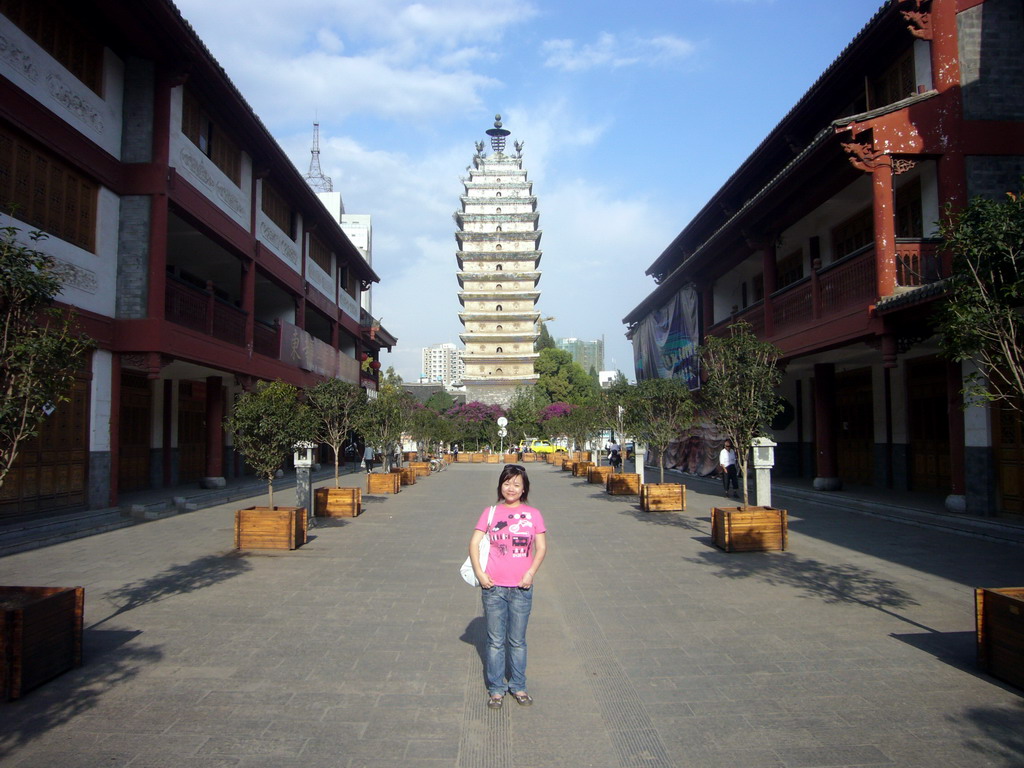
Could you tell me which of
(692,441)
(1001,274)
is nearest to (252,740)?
(1001,274)

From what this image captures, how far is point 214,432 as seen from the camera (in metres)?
19.5

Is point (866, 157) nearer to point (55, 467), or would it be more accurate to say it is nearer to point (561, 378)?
point (55, 467)

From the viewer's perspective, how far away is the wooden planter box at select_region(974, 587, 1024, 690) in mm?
4676

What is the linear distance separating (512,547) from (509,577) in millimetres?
188

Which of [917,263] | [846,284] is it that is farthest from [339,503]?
[917,263]

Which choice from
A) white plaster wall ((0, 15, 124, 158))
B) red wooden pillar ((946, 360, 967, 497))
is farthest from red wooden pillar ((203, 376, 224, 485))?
red wooden pillar ((946, 360, 967, 497))

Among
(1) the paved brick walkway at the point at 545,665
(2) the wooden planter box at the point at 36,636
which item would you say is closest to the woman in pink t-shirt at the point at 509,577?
(1) the paved brick walkway at the point at 545,665

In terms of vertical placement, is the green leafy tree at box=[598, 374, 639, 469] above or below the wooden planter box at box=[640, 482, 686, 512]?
above

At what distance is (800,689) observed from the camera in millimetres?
4746

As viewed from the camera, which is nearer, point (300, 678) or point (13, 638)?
point (13, 638)

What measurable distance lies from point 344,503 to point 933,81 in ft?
45.1

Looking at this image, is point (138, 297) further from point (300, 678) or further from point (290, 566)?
point (300, 678)

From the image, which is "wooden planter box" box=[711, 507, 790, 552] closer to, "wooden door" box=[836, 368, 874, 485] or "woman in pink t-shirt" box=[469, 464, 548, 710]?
"woman in pink t-shirt" box=[469, 464, 548, 710]

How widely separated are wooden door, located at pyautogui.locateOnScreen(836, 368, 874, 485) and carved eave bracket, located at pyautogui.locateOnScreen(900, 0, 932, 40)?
8510mm
